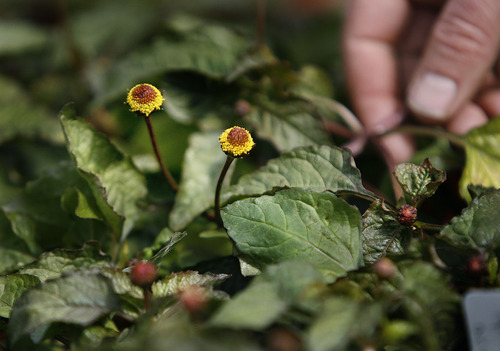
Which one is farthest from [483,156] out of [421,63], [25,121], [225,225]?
[25,121]

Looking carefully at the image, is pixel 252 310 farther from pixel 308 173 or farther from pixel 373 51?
pixel 373 51

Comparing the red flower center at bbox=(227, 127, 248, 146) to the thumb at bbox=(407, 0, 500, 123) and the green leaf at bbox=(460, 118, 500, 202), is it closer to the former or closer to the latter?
the green leaf at bbox=(460, 118, 500, 202)

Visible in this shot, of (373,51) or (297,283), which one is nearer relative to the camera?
(297,283)

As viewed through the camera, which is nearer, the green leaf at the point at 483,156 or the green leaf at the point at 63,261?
the green leaf at the point at 63,261

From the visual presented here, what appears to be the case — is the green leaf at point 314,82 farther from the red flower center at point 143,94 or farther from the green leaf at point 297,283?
the green leaf at point 297,283

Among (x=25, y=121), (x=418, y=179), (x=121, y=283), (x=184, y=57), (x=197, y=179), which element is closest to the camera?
(x=121, y=283)

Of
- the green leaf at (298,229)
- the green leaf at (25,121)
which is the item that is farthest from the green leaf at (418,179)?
the green leaf at (25,121)

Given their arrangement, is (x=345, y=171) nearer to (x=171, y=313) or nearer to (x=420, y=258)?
(x=420, y=258)
